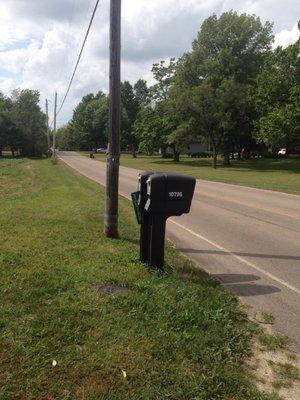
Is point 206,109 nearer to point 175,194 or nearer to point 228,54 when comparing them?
point 228,54

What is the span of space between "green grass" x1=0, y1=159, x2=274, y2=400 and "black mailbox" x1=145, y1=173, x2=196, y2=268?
15.1 inches

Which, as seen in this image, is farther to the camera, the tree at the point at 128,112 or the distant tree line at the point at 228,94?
the tree at the point at 128,112

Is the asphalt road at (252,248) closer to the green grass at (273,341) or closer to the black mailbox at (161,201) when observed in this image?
the green grass at (273,341)

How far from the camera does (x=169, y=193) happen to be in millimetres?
6289

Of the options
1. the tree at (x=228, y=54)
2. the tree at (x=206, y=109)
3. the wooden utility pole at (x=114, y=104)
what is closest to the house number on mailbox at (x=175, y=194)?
A: the wooden utility pole at (x=114, y=104)

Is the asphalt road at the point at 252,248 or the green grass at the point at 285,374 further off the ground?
the green grass at the point at 285,374

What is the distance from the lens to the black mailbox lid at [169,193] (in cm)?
623

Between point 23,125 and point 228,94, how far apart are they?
1829 inches

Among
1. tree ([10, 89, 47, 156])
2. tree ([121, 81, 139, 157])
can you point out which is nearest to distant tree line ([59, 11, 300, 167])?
tree ([10, 89, 47, 156])

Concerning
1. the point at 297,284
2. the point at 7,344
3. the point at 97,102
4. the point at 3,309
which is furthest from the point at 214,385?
the point at 97,102

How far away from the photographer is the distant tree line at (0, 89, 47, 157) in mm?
73250

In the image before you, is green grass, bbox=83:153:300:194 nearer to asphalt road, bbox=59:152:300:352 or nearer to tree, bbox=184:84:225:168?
tree, bbox=184:84:225:168

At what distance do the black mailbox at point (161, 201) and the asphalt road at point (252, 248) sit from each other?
1123 millimetres

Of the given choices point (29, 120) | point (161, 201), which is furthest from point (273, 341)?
point (29, 120)
